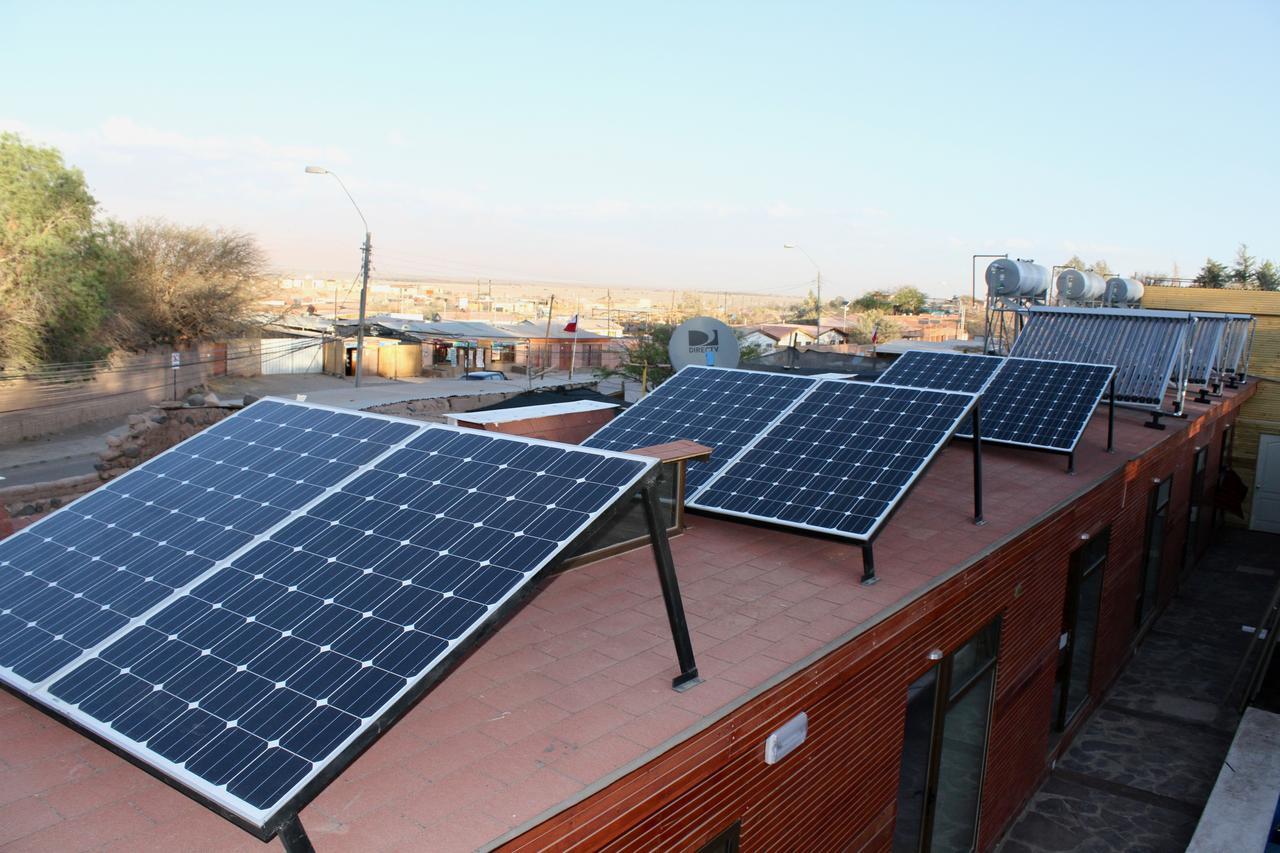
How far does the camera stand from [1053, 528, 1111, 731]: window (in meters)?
13.0

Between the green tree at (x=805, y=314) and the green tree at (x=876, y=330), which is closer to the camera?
the green tree at (x=876, y=330)

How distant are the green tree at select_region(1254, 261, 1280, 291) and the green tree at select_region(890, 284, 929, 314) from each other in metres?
44.7

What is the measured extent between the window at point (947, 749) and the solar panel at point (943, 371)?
6.70 metres

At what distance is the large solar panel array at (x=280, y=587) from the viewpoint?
4.08 m

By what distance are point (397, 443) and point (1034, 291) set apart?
74.2ft

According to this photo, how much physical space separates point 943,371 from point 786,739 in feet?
38.2

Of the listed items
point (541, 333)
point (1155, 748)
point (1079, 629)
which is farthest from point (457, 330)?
point (1155, 748)

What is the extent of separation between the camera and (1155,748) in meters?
14.6

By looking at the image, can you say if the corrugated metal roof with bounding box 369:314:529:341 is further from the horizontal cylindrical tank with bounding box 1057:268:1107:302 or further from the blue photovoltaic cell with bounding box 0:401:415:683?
the blue photovoltaic cell with bounding box 0:401:415:683

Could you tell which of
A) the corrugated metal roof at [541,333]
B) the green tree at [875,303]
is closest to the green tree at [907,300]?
the green tree at [875,303]

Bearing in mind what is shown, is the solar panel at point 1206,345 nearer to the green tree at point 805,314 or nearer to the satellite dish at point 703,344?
the satellite dish at point 703,344

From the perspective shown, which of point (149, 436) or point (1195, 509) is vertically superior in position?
point (149, 436)

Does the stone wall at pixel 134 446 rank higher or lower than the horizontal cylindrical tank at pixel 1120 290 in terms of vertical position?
lower

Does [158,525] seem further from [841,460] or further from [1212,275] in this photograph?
[1212,275]
